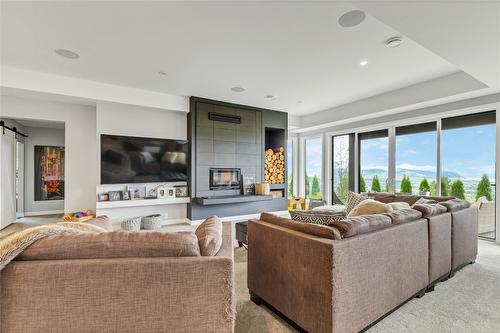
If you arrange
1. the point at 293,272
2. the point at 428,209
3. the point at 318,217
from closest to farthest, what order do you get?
the point at 293,272, the point at 318,217, the point at 428,209

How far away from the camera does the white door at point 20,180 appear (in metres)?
5.58

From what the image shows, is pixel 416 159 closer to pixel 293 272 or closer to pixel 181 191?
pixel 293 272

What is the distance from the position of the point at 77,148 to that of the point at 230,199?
306 centimetres

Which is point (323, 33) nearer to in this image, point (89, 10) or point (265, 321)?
point (89, 10)

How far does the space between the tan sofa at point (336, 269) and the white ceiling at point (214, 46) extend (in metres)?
1.71

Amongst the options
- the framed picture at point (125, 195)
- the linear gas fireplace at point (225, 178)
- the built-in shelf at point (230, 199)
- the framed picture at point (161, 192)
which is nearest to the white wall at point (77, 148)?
the framed picture at point (125, 195)

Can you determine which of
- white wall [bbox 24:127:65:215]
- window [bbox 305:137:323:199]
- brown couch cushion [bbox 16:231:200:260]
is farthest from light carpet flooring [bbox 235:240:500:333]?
white wall [bbox 24:127:65:215]

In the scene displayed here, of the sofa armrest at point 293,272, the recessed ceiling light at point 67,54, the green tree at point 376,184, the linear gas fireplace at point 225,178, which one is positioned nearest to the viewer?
the sofa armrest at point 293,272

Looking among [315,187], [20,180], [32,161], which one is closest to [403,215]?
[315,187]

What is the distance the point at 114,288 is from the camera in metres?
1.09

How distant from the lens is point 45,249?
3.73ft

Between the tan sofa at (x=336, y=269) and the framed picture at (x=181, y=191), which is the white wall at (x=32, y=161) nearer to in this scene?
the framed picture at (x=181, y=191)

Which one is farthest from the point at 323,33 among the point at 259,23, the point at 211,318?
the point at 211,318

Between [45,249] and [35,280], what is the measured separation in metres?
0.13
